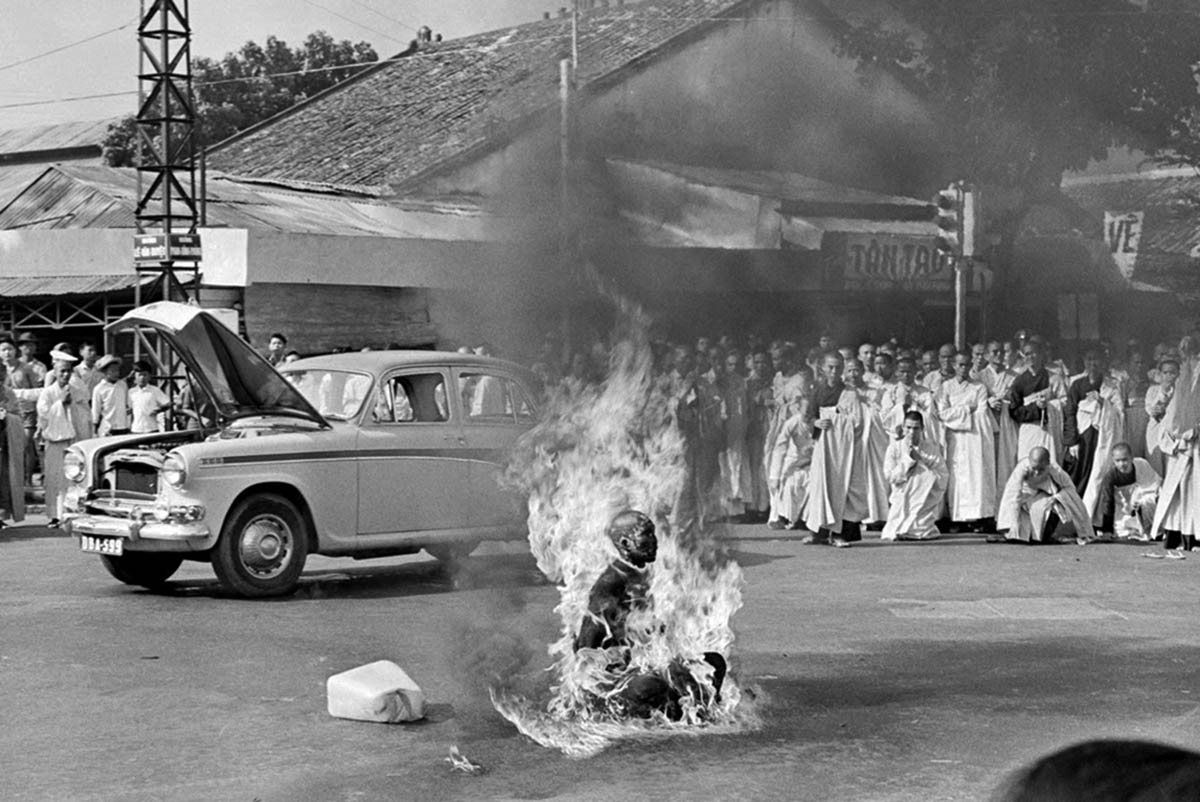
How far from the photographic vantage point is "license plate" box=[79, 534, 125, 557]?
11.6 meters

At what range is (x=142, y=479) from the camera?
38.9ft

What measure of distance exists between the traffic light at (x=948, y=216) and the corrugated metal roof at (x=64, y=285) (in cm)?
1725

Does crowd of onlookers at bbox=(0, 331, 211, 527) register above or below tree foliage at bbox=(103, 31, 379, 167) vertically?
below

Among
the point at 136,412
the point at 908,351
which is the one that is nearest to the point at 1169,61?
the point at 908,351

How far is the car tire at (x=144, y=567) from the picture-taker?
12.2 metres

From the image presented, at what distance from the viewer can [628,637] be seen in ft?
24.9

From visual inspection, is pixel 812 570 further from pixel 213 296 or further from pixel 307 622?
pixel 213 296

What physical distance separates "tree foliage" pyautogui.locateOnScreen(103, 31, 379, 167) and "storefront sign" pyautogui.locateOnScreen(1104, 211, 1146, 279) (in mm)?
35712

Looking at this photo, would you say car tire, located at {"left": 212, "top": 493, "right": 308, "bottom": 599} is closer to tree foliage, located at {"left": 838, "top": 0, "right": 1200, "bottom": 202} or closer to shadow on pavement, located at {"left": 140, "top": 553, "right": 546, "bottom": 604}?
shadow on pavement, located at {"left": 140, "top": 553, "right": 546, "bottom": 604}

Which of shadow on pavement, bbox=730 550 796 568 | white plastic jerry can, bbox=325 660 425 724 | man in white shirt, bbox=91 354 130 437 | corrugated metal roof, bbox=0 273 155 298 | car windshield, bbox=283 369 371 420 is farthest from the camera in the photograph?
corrugated metal roof, bbox=0 273 155 298

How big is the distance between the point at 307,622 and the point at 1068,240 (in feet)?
17.8

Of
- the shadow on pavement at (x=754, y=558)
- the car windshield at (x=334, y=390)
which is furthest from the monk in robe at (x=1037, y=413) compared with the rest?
the car windshield at (x=334, y=390)

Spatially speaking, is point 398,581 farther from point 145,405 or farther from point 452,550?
point 145,405

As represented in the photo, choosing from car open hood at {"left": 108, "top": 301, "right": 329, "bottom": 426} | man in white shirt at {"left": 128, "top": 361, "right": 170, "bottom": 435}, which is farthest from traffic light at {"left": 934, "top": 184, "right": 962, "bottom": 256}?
man in white shirt at {"left": 128, "top": 361, "right": 170, "bottom": 435}
